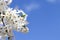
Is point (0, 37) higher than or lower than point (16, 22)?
lower

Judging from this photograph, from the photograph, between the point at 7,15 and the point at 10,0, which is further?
the point at 10,0

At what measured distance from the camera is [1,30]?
696cm

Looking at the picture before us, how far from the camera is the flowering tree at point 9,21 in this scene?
6953 mm

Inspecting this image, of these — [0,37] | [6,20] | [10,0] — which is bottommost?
[0,37]

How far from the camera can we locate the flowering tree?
695 centimetres

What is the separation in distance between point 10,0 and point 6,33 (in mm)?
1028

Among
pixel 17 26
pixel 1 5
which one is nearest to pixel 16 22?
pixel 17 26

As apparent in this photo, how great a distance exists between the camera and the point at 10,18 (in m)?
7.09

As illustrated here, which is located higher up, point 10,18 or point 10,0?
point 10,0

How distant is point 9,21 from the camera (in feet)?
23.2

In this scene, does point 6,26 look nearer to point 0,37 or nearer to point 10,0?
point 0,37

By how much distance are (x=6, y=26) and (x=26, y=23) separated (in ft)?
2.02

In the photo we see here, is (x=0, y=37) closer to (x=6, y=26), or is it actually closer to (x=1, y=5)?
(x=6, y=26)

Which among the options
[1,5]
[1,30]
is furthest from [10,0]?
[1,30]
